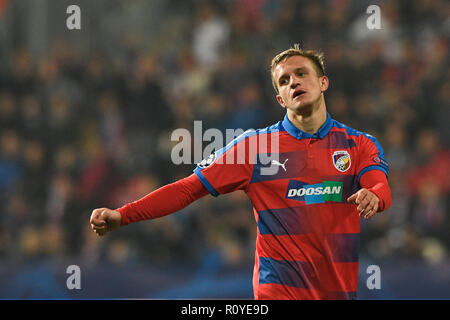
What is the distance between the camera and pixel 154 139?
7938 mm

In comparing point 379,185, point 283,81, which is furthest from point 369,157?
point 283,81

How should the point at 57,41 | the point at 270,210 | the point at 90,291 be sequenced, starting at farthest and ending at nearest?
the point at 57,41
the point at 90,291
the point at 270,210

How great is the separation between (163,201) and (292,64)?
106cm

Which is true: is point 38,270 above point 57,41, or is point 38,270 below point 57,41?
below

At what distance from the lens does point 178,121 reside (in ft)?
26.1

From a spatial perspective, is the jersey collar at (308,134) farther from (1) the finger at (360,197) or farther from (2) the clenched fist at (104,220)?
(2) the clenched fist at (104,220)

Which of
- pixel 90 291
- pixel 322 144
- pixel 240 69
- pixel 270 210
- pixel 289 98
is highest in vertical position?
pixel 240 69

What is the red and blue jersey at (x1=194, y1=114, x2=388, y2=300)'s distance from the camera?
3297 millimetres

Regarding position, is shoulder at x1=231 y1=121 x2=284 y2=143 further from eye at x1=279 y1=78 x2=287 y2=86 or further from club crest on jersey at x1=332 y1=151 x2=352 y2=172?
club crest on jersey at x1=332 y1=151 x2=352 y2=172

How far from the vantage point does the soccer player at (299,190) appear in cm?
329

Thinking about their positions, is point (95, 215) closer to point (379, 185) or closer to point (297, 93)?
point (297, 93)
